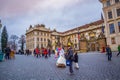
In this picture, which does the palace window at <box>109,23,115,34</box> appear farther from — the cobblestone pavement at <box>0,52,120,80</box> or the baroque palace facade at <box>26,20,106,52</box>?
the cobblestone pavement at <box>0,52,120,80</box>

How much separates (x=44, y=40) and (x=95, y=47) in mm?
36230

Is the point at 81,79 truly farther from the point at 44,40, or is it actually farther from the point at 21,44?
the point at 21,44

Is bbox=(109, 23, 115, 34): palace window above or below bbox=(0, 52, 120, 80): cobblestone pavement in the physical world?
above

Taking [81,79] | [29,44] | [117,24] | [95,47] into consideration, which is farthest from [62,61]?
[29,44]

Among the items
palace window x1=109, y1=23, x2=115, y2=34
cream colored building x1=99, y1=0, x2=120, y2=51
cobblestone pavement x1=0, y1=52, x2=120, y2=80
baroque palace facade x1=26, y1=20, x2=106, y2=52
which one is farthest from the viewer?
baroque palace facade x1=26, y1=20, x2=106, y2=52

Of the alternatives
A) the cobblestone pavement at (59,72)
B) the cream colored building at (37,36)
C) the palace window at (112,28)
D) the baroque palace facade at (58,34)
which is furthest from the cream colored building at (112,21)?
the cream colored building at (37,36)

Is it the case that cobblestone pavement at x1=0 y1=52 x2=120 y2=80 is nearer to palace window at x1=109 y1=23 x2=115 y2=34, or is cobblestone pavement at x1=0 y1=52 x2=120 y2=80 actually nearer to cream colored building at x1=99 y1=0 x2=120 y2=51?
cream colored building at x1=99 y1=0 x2=120 y2=51

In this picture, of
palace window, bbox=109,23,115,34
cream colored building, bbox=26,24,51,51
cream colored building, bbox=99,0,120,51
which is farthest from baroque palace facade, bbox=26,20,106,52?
palace window, bbox=109,23,115,34

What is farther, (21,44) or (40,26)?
(21,44)

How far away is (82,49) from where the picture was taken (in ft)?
146

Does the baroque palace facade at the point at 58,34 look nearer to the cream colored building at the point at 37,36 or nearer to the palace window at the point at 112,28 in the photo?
the cream colored building at the point at 37,36

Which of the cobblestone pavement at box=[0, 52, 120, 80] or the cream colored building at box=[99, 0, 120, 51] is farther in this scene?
the cream colored building at box=[99, 0, 120, 51]

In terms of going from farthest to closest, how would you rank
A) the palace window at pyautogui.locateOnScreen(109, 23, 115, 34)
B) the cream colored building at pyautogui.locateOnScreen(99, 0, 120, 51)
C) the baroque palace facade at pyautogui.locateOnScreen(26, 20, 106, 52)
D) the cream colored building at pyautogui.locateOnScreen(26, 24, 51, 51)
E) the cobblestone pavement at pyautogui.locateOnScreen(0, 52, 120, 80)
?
the cream colored building at pyautogui.locateOnScreen(26, 24, 51, 51) → the baroque palace facade at pyautogui.locateOnScreen(26, 20, 106, 52) → the palace window at pyautogui.locateOnScreen(109, 23, 115, 34) → the cream colored building at pyautogui.locateOnScreen(99, 0, 120, 51) → the cobblestone pavement at pyautogui.locateOnScreen(0, 52, 120, 80)

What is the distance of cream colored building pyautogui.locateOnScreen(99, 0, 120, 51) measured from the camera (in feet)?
123
